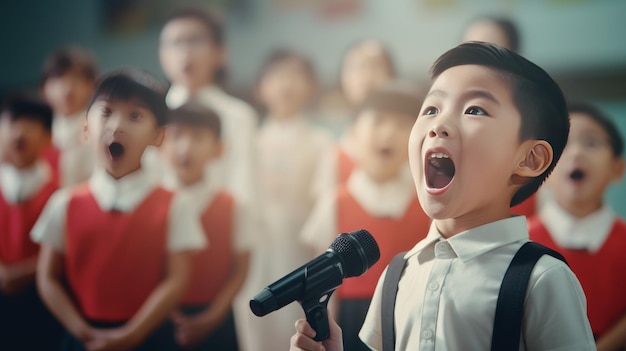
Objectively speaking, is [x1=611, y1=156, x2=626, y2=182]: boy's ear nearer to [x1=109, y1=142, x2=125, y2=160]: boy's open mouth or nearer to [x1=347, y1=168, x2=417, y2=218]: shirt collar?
[x1=347, y1=168, x2=417, y2=218]: shirt collar

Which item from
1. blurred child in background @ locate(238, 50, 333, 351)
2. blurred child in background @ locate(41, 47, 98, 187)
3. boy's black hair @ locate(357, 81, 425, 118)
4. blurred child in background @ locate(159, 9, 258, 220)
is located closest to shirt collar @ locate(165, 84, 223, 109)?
blurred child in background @ locate(159, 9, 258, 220)

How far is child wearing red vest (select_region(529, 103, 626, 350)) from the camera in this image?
1.08m

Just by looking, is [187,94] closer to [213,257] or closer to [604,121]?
[213,257]

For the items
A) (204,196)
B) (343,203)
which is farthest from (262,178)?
(343,203)

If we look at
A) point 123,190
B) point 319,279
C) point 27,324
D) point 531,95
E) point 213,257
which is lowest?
point 27,324

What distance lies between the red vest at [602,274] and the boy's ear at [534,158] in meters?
0.27

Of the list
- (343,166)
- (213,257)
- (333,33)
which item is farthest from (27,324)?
(333,33)

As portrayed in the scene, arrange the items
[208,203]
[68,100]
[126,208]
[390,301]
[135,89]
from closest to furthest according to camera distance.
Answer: [390,301]
[135,89]
[126,208]
[208,203]
[68,100]

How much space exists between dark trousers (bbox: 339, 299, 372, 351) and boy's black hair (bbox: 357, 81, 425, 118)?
301 millimetres

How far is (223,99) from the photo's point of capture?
1.45 metres

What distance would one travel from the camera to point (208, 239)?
131cm

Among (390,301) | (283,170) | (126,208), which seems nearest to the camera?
(390,301)

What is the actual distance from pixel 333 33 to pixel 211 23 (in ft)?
0.84

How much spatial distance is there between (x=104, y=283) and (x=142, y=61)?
1.70 ft
